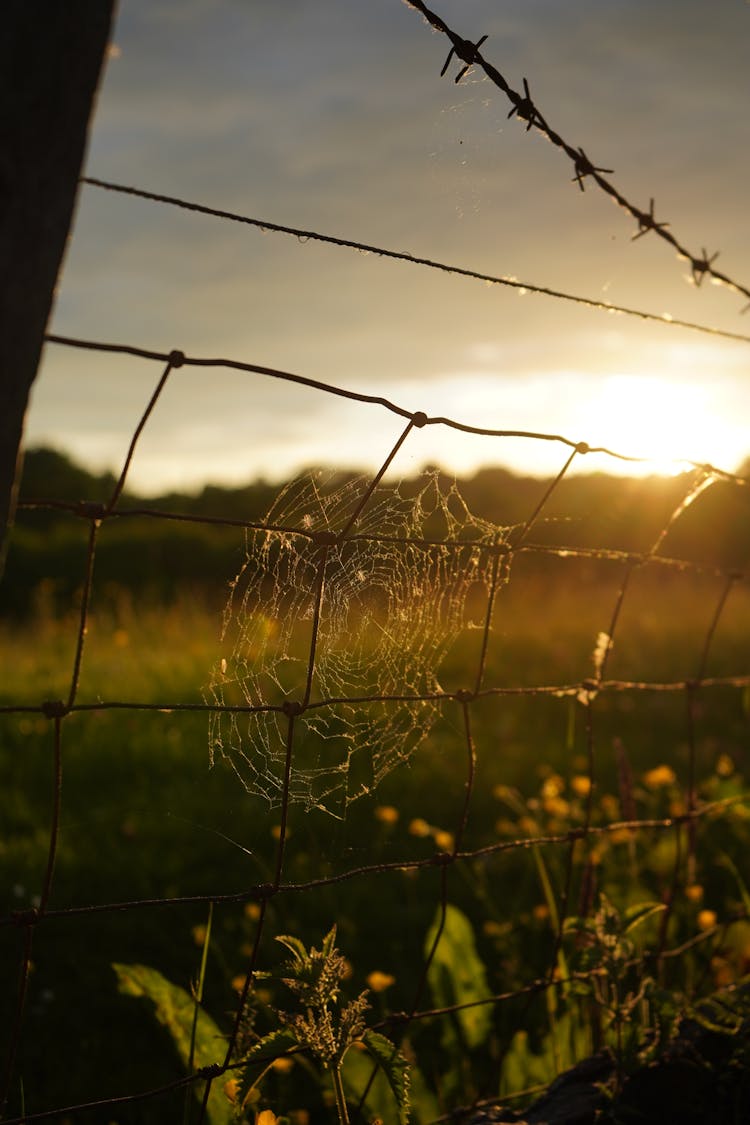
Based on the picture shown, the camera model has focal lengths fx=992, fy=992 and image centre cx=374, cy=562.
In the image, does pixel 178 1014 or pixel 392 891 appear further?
pixel 392 891

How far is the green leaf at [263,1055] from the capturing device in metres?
1.46

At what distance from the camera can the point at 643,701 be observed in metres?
6.46

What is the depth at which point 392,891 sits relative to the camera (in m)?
3.67

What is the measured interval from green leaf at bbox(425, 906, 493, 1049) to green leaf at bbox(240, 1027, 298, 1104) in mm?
953

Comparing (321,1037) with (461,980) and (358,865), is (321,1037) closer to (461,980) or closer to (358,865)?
(461,980)

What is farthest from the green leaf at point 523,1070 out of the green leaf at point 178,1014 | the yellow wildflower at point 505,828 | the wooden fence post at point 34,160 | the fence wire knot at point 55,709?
the wooden fence post at point 34,160

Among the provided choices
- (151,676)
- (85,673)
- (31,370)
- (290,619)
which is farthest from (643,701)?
(31,370)

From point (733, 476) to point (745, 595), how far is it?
10.1 metres

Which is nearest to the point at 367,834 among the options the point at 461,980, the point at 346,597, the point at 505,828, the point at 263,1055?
the point at 505,828

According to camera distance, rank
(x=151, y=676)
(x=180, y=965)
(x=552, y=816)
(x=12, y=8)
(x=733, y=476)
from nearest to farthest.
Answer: (x=12, y=8), (x=733, y=476), (x=180, y=965), (x=552, y=816), (x=151, y=676)

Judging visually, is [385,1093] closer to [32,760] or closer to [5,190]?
[5,190]

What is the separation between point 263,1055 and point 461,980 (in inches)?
39.7

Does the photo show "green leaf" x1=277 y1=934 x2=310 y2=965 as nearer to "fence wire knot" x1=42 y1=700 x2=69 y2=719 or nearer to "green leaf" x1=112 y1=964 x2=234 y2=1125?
"green leaf" x1=112 y1=964 x2=234 y2=1125

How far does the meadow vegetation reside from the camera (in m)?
1.87
